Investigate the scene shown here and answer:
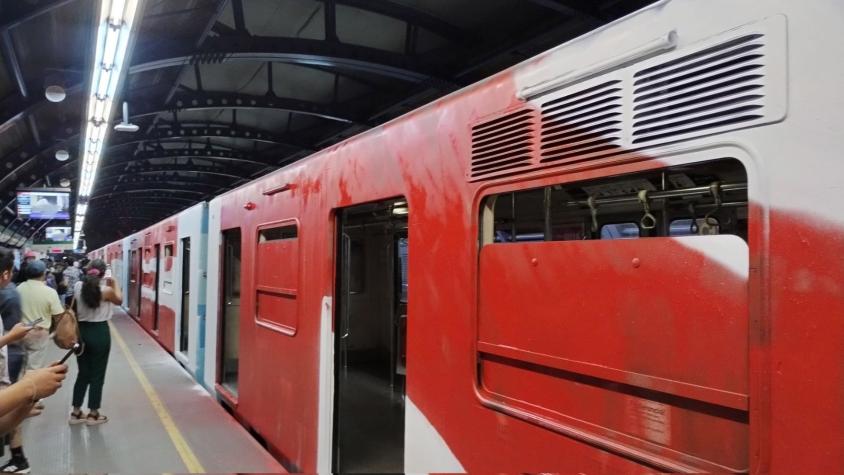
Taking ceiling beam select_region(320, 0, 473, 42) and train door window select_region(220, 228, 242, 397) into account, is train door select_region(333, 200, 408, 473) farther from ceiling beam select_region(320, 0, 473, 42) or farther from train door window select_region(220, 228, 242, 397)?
ceiling beam select_region(320, 0, 473, 42)

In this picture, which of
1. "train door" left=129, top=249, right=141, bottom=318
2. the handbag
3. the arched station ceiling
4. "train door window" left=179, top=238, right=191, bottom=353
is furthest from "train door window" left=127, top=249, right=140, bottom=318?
the handbag

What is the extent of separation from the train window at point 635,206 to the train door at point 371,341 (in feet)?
3.52

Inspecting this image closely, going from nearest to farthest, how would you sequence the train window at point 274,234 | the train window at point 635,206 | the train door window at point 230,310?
1. the train window at point 635,206
2. the train window at point 274,234
3. the train door window at point 230,310

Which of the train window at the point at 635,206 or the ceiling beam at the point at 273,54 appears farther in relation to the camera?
the ceiling beam at the point at 273,54

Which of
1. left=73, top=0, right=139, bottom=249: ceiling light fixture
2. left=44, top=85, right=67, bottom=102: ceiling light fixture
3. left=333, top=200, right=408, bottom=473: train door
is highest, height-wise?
left=44, top=85, right=67, bottom=102: ceiling light fixture

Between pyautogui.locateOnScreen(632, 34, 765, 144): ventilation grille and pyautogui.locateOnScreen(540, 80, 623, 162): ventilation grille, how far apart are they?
73 millimetres

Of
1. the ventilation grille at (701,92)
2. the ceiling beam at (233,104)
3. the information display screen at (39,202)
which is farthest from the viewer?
the information display screen at (39,202)

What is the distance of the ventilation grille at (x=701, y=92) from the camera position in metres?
1.36

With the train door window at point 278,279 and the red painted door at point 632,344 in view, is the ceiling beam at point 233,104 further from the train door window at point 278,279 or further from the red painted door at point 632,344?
the red painted door at point 632,344

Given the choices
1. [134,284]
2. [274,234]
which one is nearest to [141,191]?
[134,284]

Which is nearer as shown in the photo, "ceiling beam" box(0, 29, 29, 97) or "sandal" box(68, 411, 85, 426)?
"sandal" box(68, 411, 85, 426)

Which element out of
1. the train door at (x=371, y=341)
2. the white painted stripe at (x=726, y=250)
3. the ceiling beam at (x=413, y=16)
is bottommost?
the train door at (x=371, y=341)

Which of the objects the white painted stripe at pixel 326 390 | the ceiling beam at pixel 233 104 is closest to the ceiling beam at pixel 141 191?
the ceiling beam at pixel 233 104

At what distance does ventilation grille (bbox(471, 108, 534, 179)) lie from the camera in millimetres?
1995
